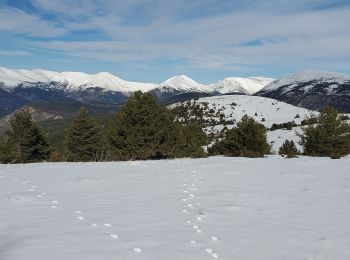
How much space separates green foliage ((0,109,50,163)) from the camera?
56.4 meters

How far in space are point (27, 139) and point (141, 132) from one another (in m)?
26.8

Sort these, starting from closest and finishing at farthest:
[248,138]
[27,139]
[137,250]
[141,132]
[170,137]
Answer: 1. [137,250]
2. [141,132]
3. [170,137]
4. [248,138]
5. [27,139]

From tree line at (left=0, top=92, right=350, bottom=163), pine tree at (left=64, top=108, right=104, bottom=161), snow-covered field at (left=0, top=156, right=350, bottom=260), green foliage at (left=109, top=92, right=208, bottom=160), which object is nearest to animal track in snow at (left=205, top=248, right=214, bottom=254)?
snow-covered field at (left=0, top=156, right=350, bottom=260)

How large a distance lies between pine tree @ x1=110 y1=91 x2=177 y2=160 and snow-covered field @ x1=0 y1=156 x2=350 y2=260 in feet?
44.4

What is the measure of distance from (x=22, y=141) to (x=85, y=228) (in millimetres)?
49142

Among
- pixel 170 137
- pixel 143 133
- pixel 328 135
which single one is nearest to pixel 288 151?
pixel 328 135

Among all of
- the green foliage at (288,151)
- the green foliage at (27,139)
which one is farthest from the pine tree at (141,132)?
the green foliage at (27,139)

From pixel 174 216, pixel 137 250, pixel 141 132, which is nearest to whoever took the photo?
pixel 137 250

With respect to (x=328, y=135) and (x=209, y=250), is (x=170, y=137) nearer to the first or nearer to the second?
(x=328, y=135)

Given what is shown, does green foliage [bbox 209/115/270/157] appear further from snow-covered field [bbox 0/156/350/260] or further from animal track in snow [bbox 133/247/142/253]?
animal track in snow [bbox 133/247/142/253]

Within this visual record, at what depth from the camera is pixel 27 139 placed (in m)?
56.3

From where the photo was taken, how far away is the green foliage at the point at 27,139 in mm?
56438

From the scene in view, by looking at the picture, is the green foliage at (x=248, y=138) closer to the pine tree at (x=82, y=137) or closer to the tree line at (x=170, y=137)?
the tree line at (x=170, y=137)

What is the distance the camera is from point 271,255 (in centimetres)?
860
